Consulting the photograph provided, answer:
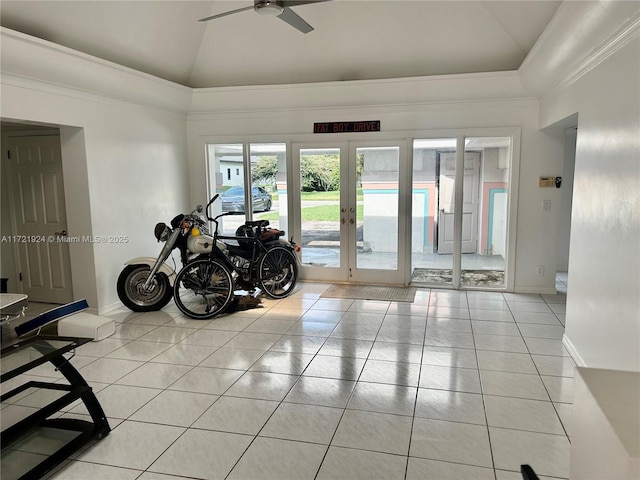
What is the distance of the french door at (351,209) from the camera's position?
20.0 ft

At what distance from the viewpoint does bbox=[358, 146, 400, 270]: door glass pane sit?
20.0ft

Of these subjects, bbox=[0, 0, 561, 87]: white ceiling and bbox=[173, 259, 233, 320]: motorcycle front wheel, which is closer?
bbox=[0, 0, 561, 87]: white ceiling

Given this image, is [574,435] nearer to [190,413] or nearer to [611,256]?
[611,256]

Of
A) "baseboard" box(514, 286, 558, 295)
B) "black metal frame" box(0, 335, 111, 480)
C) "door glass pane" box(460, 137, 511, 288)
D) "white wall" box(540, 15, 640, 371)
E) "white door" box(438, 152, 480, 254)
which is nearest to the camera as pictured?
"black metal frame" box(0, 335, 111, 480)

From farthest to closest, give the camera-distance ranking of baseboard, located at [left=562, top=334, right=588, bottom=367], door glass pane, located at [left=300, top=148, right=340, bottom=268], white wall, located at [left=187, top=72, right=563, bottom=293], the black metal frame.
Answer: door glass pane, located at [left=300, top=148, right=340, bottom=268], white wall, located at [left=187, top=72, right=563, bottom=293], baseboard, located at [left=562, top=334, right=588, bottom=367], the black metal frame

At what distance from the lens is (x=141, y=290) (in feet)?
16.6

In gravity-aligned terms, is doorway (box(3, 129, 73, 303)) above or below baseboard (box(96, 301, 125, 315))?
above

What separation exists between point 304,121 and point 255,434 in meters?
4.55

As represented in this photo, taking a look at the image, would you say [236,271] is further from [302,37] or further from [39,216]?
[302,37]

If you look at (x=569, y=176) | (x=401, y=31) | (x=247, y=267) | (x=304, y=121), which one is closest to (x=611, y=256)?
(x=401, y=31)

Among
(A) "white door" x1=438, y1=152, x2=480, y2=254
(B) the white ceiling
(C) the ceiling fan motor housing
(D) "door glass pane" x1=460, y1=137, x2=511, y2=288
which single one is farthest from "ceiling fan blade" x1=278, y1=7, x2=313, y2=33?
(D) "door glass pane" x1=460, y1=137, x2=511, y2=288

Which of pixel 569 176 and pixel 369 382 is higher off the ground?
pixel 569 176

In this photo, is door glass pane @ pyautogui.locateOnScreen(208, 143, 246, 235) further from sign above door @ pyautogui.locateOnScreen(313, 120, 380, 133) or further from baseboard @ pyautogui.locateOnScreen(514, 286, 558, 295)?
baseboard @ pyautogui.locateOnScreen(514, 286, 558, 295)

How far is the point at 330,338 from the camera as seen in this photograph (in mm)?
4223
